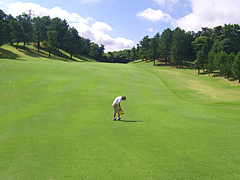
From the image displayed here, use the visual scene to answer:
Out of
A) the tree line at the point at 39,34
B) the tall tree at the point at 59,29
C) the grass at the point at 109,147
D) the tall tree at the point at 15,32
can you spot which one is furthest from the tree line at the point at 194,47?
the tall tree at the point at 15,32

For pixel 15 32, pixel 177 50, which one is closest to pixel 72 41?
pixel 15 32

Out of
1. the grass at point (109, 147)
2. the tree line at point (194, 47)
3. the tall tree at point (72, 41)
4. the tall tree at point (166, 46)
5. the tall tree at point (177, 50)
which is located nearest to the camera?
the grass at point (109, 147)

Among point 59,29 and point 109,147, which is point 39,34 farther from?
point 109,147

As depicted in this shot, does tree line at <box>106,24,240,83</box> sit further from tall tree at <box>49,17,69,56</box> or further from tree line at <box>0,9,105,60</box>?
tall tree at <box>49,17,69,56</box>

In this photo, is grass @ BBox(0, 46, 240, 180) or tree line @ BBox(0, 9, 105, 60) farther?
tree line @ BBox(0, 9, 105, 60)

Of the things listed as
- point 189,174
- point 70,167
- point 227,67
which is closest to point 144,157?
point 189,174

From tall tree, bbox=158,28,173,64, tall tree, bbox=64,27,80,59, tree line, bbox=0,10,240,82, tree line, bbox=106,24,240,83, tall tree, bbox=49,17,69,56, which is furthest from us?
tall tree, bbox=64,27,80,59

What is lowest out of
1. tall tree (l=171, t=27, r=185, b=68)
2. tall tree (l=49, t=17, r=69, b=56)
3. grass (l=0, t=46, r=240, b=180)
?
grass (l=0, t=46, r=240, b=180)

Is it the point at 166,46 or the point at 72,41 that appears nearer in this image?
the point at 166,46

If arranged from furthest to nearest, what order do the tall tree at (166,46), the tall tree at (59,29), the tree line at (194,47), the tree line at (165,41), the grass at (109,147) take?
the tall tree at (166,46)
the tall tree at (59,29)
the tree line at (165,41)
the tree line at (194,47)
the grass at (109,147)

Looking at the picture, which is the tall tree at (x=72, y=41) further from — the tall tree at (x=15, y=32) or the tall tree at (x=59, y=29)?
the tall tree at (x=15, y=32)

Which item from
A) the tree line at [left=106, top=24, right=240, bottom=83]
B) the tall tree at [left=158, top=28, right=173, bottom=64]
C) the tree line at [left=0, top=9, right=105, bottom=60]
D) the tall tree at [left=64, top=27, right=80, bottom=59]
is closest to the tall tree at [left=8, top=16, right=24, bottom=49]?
the tree line at [left=0, top=9, right=105, bottom=60]

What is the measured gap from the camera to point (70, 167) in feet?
21.0

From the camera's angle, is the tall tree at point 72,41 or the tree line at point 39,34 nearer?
the tree line at point 39,34
